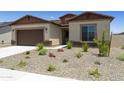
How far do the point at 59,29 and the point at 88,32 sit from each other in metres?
6.09

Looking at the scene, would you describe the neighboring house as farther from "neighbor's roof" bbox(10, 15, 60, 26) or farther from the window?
the window

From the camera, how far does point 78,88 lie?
7.14 m

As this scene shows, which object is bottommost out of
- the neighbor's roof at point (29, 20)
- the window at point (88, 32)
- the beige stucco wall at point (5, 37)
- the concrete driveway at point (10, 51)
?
the concrete driveway at point (10, 51)

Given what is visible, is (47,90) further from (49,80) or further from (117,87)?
(117,87)

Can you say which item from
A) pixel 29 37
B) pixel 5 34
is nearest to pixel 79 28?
pixel 29 37

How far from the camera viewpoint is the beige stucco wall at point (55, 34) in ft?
85.6

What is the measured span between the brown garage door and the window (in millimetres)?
5790

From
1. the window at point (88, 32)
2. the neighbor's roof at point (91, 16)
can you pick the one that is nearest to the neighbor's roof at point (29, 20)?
the neighbor's roof at point (91, 16)

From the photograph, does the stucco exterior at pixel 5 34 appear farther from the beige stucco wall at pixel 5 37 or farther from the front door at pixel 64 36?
the front door at pixel 64 36

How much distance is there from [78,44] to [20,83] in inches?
647

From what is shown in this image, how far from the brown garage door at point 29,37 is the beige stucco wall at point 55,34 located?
1.50 meters

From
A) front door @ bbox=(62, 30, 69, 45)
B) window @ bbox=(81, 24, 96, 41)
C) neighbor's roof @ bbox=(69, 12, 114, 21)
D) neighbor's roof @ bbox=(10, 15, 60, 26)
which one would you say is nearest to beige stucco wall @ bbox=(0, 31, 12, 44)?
neighbor's roof @ bbox=(10, 15, 60, 26)

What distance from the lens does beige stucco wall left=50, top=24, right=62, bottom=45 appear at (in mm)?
26081

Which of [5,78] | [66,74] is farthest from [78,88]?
[5,78]
